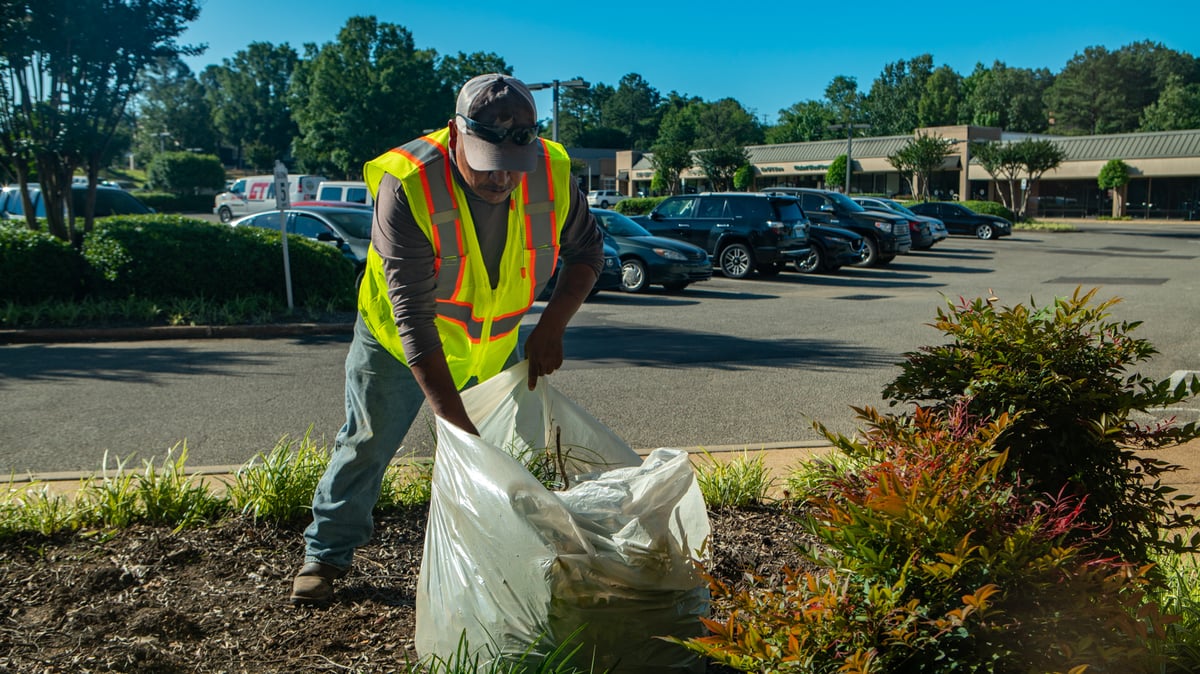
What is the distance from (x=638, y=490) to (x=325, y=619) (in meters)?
1.25

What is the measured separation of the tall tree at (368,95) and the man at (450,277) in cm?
5992

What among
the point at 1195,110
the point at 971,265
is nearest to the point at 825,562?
the point at 971,265

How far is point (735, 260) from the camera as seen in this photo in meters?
19.9

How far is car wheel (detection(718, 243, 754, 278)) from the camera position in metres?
19.7

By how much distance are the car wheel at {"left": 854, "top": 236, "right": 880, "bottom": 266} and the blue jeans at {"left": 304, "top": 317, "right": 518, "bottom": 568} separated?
20718 mm

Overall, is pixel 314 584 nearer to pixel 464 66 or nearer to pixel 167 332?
pixel 167 332

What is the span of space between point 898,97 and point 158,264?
10578cm

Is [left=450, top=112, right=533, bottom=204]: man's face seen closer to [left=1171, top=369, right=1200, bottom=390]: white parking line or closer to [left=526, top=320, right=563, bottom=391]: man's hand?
[left=526, top=320, right=563, bottom=391]: man's hand

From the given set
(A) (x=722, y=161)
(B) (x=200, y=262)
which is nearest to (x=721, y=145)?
(A) (x=722, y=161)

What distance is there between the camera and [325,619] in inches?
128

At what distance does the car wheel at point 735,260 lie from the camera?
19.7 m

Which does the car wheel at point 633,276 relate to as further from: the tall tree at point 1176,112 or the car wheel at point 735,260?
the tall tree at point 1176,112

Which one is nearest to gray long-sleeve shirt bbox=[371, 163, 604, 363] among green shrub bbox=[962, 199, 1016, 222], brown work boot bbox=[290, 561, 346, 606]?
brown work boot bbox=[290, 561, 346, 606]

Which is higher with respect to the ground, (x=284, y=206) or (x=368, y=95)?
(x=368, y=95)
